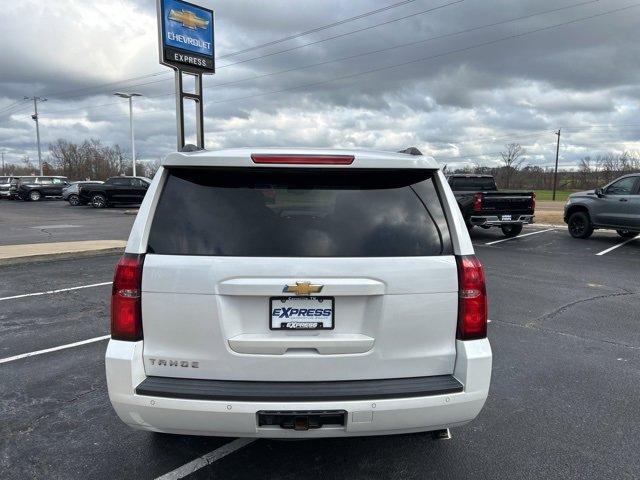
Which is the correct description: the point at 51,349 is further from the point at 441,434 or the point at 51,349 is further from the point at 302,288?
the point at 441,434

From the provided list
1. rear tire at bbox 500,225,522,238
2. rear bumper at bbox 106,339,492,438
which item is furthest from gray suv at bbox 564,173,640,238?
rear bumper at bbox 106,339,492,438

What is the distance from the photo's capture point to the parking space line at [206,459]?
2.79 metres

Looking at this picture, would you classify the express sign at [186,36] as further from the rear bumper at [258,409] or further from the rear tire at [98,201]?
the rear tire at [98,201]

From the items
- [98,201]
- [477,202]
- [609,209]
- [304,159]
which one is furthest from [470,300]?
[98,201]

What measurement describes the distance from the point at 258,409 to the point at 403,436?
1375 mm

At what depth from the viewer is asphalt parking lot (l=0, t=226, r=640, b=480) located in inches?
113

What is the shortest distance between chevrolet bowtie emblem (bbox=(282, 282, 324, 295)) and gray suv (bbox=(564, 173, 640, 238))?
1307 cm

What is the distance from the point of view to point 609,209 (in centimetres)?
1316

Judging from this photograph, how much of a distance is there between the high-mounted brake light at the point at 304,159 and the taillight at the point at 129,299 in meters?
0.81

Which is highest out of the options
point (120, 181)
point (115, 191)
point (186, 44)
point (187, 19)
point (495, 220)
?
point (187, 19)

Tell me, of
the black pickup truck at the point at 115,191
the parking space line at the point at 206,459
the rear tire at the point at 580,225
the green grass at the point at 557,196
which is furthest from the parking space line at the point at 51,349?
the green grass at the point at 557,196

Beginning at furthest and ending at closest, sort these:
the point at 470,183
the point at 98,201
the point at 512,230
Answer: the point at 98,201, the point at 470,183, the point at 512,230

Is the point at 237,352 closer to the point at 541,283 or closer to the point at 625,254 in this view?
the point at 541,283

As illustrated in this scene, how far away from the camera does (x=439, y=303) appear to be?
2492 millimetres
